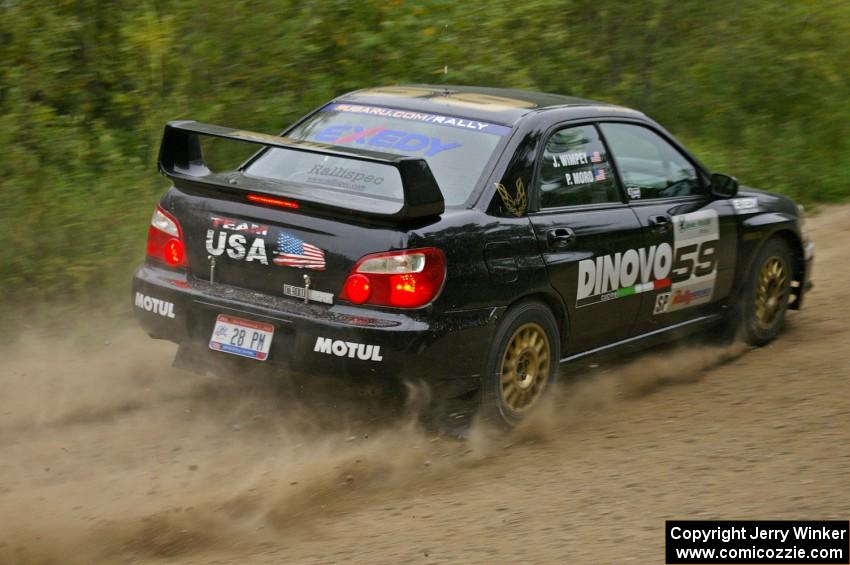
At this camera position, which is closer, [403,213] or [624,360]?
[403,213]

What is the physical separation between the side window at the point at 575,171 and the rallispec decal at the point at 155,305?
193cm

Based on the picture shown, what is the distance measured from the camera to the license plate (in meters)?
5.45

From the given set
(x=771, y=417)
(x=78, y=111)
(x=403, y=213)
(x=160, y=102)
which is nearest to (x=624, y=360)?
(x=771, y=417)

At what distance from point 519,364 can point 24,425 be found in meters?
2.47

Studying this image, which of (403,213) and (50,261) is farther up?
(403,213)

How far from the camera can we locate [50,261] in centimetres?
793

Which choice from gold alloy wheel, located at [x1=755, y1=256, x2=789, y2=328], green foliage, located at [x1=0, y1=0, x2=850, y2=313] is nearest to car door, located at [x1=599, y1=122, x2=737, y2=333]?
gold alloy wheel, located at [x1=755, y1=256, x2=789, y2=328]

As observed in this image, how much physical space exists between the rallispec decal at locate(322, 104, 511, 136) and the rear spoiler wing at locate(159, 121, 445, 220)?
0.77 m

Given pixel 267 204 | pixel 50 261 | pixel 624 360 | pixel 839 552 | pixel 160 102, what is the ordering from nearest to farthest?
1. pixel 839 552
2. pixel 267 204
3. pixel 624 360
4. pixel 50 261
5. pixel 160 102

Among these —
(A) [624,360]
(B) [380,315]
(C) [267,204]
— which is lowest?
(A) [624,360]

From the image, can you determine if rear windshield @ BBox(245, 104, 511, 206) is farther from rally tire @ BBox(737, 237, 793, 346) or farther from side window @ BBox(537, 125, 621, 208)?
rally tire @ BBox(737, 237, 793, 346)

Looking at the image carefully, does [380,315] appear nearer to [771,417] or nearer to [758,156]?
[771,417]

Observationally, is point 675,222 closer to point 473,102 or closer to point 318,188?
point 473,102

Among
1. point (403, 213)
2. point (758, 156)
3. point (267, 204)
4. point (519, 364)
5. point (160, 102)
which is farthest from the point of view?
point (758, 156)
